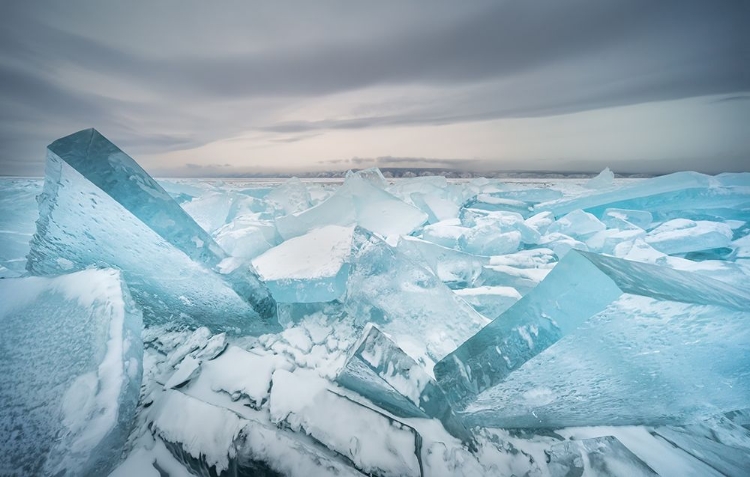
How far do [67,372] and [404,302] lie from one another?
1.41 metres

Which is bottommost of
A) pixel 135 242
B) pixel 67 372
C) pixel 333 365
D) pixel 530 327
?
pixel 333 365

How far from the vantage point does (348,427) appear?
2.97ft

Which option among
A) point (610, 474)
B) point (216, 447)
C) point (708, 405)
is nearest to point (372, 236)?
point (216, 447)

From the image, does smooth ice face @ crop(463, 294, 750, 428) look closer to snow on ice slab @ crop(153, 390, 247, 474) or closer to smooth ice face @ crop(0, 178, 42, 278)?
snow on ice slab @ crop(153, 390, 247, 474)

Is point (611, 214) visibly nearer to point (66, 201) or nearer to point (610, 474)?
point (610, 474)

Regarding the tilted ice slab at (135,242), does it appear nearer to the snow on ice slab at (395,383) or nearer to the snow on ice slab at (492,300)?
the snow on ice slab at (395,383)

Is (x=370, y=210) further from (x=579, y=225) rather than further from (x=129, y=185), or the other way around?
(x=579, y=225)

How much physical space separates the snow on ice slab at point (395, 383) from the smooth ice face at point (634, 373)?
0.31 feet

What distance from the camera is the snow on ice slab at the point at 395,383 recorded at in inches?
39.6

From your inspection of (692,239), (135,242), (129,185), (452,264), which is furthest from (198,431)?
(692,239)

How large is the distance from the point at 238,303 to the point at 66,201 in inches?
32.4

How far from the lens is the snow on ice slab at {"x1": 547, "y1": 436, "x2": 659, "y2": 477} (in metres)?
0.83

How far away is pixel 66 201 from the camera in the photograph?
1.12 meters

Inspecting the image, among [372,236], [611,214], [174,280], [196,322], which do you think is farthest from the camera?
[611,214]
